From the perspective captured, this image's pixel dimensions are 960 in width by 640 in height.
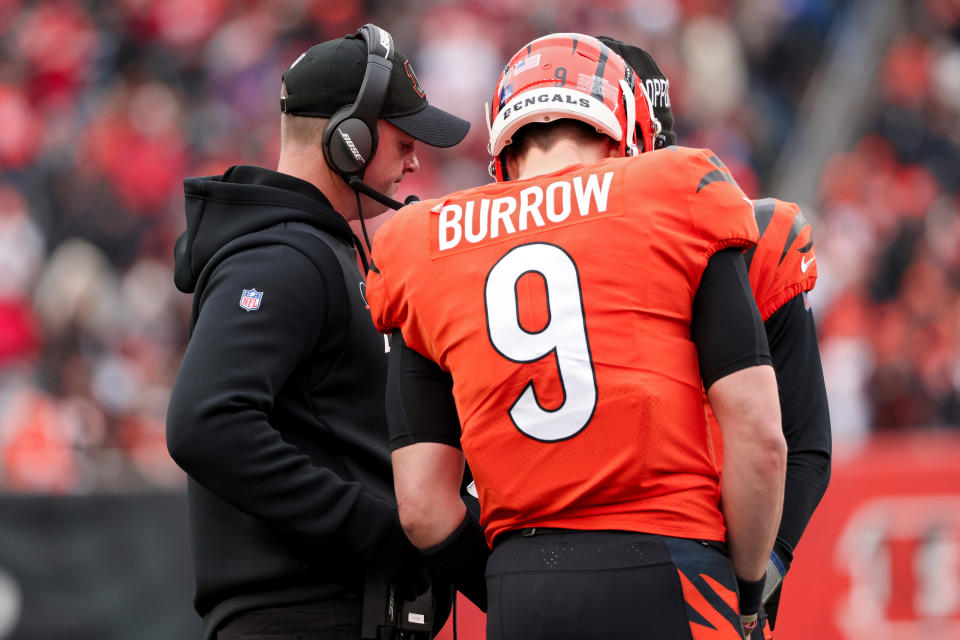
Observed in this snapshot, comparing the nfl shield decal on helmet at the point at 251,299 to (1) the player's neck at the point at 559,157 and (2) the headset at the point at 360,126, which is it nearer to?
(2) the headset at the point at 360,126

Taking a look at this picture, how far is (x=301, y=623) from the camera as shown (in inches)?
107

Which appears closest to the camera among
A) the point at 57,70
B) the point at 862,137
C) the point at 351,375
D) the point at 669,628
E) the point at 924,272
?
the point at 669,628

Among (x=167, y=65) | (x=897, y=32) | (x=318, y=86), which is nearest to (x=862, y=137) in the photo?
(x=897, y=32)

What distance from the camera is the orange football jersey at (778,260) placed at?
2518 millimetres

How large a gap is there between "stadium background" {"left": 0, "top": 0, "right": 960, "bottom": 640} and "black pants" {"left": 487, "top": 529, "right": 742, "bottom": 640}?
3964mm

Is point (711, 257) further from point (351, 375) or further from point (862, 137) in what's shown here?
point (862, 137)

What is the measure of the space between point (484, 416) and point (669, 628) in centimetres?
49

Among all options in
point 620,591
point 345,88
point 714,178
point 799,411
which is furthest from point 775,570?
point 345,88

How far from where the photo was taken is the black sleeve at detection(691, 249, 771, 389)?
2.26 meters

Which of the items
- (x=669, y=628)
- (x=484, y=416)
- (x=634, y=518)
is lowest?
(x=669, y=628)

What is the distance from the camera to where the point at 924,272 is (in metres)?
10.1

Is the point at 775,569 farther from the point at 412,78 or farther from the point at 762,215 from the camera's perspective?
the point at 412,78

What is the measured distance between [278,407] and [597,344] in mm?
834

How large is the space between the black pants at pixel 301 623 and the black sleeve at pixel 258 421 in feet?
0.51
